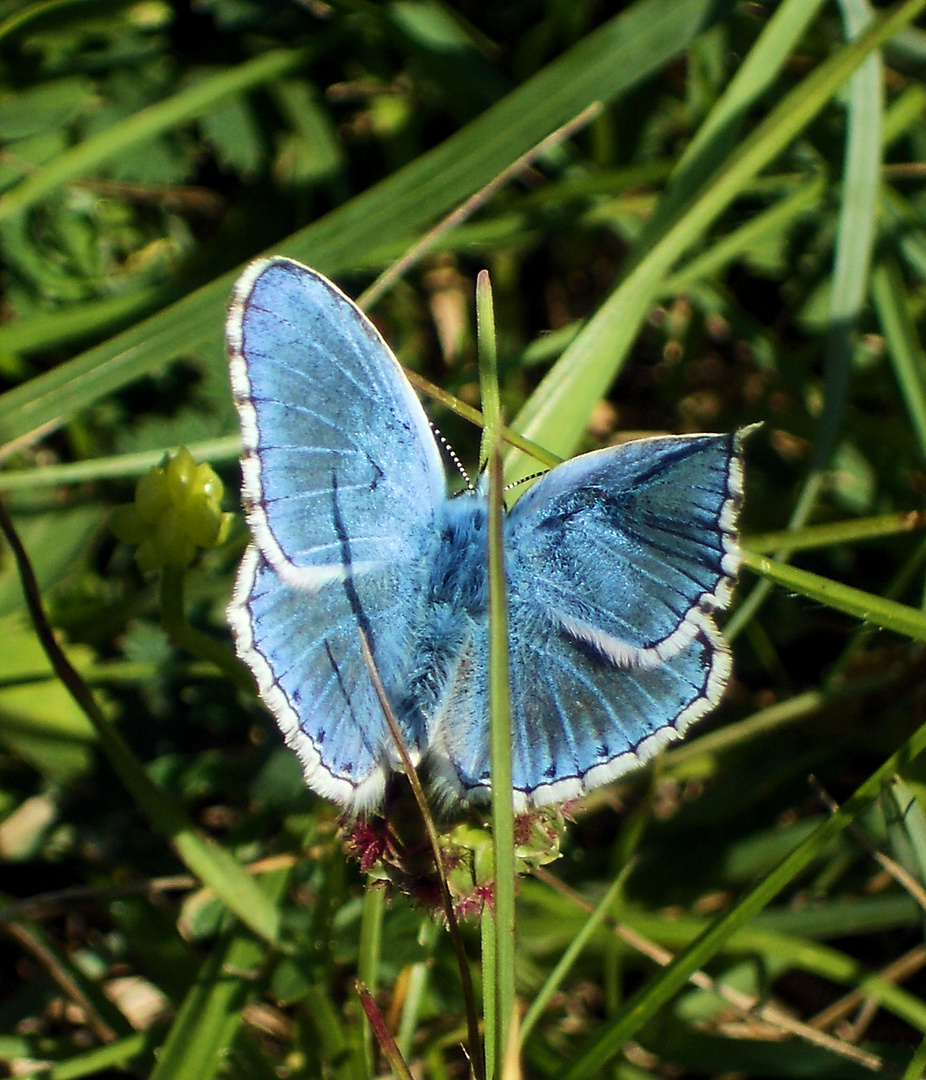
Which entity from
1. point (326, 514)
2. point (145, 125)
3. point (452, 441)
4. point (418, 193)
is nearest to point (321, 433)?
point (326, 514)

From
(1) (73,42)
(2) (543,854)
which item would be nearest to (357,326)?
(2) (543,854)

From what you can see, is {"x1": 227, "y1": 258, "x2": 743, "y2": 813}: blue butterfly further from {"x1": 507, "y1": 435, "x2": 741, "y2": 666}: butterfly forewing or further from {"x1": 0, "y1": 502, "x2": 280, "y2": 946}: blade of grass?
{"x1": 0, "y1": 502, "x2": 280, "y2": 946}: blade of grass

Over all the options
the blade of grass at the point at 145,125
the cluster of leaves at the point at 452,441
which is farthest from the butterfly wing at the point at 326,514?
the blade of grass at the point at 145,125

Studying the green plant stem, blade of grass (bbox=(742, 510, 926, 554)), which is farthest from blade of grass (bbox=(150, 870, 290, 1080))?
blade of grass (bbox=(742, 510, 926, 554))

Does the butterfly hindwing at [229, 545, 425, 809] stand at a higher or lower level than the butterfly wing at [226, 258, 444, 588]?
lower

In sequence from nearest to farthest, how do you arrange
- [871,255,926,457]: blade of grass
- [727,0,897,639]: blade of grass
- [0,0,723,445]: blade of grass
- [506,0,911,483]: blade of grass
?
[506,0,911,483]: blade of grass
[0,0,723,445]: blade of grass
[727,0,897,639]: blade of grass
[871,255,926,457]: blade of grass

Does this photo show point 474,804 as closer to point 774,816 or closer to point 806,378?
point 774,816

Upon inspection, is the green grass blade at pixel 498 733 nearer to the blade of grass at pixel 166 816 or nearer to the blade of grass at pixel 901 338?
the blade of grass at pixel 166 816
